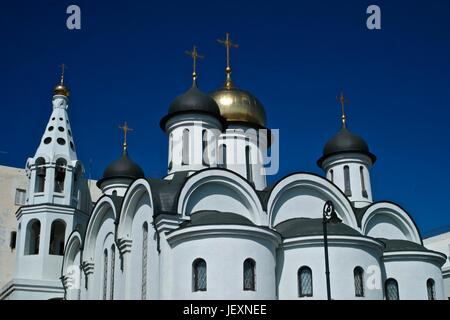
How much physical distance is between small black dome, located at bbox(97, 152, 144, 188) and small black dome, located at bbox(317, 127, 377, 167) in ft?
25.3

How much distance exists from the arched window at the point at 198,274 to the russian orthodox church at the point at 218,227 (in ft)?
0.11

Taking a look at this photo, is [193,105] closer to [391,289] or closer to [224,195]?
[224,195]

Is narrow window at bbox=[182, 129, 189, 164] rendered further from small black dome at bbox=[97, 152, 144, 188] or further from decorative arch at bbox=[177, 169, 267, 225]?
small black dome at bbox=[97, 152, 144, 188]

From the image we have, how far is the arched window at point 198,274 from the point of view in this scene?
1511 cm

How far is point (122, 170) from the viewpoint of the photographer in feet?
82.9

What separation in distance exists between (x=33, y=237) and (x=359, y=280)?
1311 centimetres

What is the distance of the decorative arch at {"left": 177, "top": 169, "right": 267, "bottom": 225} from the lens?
17.1 m

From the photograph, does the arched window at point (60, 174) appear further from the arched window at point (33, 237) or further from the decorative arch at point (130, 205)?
the decorative arch at point (130, 205)

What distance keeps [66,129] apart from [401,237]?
521 inches

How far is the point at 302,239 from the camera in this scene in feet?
53.7

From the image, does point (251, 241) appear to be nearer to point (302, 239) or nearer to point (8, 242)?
point (302, 239)

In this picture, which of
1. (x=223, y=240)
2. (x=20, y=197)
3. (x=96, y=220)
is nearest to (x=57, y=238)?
(x=96, y=220)

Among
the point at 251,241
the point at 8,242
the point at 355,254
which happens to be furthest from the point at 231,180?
the point at 8,242
